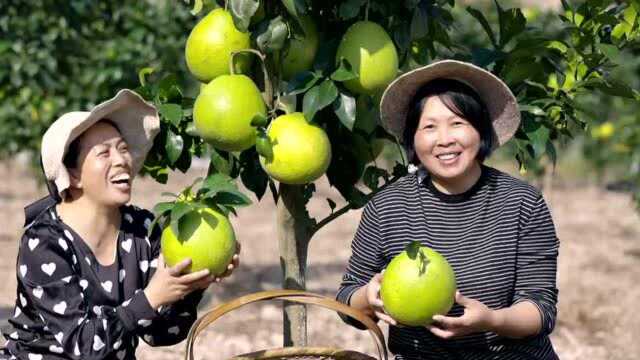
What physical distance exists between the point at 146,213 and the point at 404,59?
72 cm

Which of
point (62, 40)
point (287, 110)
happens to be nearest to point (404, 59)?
point (287, 110)

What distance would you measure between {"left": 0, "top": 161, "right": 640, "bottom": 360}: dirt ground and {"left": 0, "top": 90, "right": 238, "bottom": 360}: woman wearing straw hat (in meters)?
1.88

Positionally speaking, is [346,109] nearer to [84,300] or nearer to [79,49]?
[84,300]

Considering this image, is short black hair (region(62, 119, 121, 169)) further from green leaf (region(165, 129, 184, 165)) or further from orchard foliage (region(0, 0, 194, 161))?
orchard foliage (region(0, 0, 194, 161))

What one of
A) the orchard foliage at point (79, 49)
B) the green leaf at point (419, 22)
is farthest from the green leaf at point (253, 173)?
the orchard foliage at point (79, 49)

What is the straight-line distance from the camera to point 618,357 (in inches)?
182

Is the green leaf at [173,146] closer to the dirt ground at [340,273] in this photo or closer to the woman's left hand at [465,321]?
the woman's left hand at [465,321]

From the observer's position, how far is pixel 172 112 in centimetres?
248

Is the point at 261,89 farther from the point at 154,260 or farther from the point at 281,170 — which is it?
the point at 154,260

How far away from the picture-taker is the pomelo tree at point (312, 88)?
7.30 feet

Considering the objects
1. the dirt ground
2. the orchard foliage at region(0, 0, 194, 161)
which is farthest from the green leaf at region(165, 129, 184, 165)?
the orchard foliage at region(0, 0, 194, 161)

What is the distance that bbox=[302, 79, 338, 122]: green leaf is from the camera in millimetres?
2230

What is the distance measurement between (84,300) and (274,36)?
720 mm

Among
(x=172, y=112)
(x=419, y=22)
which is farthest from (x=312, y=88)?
(x=172, y=112)
